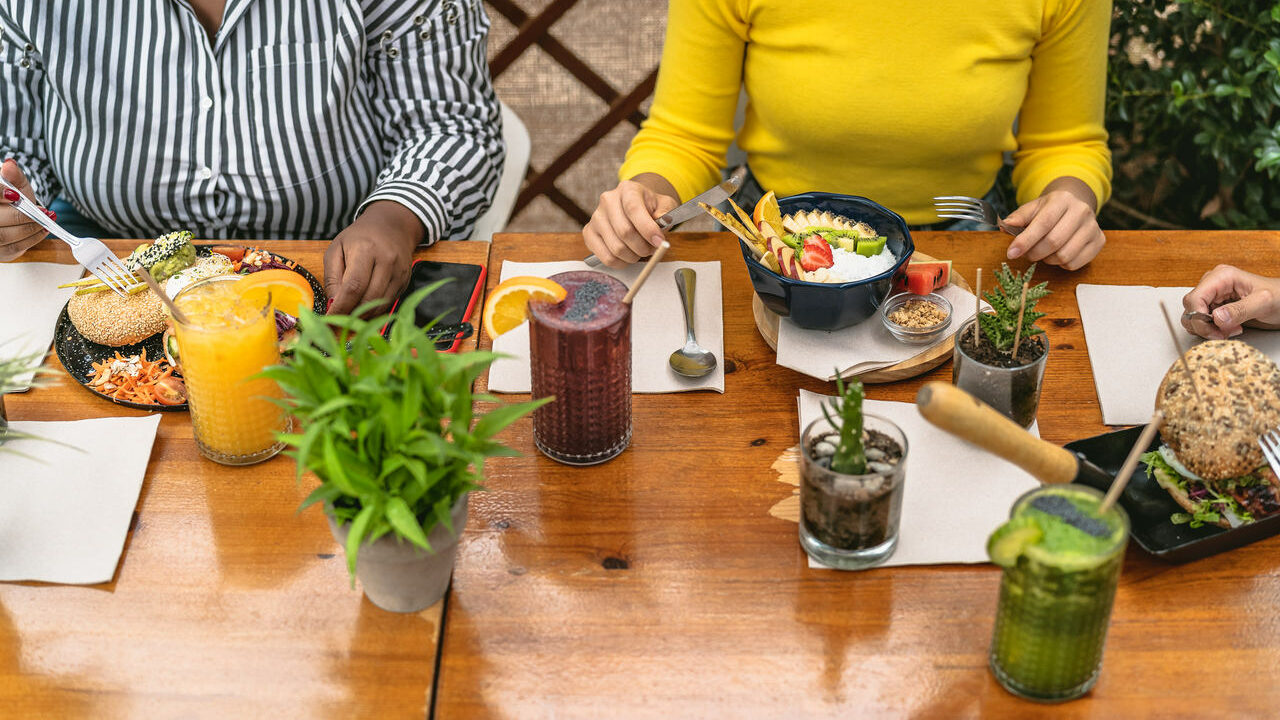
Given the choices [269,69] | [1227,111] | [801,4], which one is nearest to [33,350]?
[269,69]

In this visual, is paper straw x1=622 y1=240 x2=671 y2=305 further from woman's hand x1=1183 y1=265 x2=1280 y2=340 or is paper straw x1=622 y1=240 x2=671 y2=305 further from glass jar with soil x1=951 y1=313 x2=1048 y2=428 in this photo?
woman's hand x1=1183 y1=265 x2=1280 y2=340

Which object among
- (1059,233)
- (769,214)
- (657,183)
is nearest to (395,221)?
(657,183)

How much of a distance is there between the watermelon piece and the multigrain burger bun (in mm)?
805

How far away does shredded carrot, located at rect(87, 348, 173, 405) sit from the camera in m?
1.02

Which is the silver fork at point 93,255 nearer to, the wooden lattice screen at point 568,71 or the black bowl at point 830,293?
the black bowl at point 830,293

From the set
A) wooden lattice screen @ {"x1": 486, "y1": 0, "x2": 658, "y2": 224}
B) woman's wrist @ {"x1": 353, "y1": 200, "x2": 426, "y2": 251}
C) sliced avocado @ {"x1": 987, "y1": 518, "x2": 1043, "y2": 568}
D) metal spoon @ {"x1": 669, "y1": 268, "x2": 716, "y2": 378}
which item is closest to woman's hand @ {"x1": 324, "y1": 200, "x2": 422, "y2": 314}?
woman's wrist @ {"x1": 353, "y1": 200, "x2": 426, "y2": 251}

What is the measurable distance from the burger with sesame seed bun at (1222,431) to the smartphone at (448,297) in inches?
27.2

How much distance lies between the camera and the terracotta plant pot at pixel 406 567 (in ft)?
2.50

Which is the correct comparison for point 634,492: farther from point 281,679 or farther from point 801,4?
point 801,4

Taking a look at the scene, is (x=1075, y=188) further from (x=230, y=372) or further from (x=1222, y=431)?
(x=230, y=372)

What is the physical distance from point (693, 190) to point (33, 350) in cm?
84

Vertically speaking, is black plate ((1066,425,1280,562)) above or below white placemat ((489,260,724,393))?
below

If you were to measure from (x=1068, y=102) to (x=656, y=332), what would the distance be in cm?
70

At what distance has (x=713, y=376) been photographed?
1061 mm
